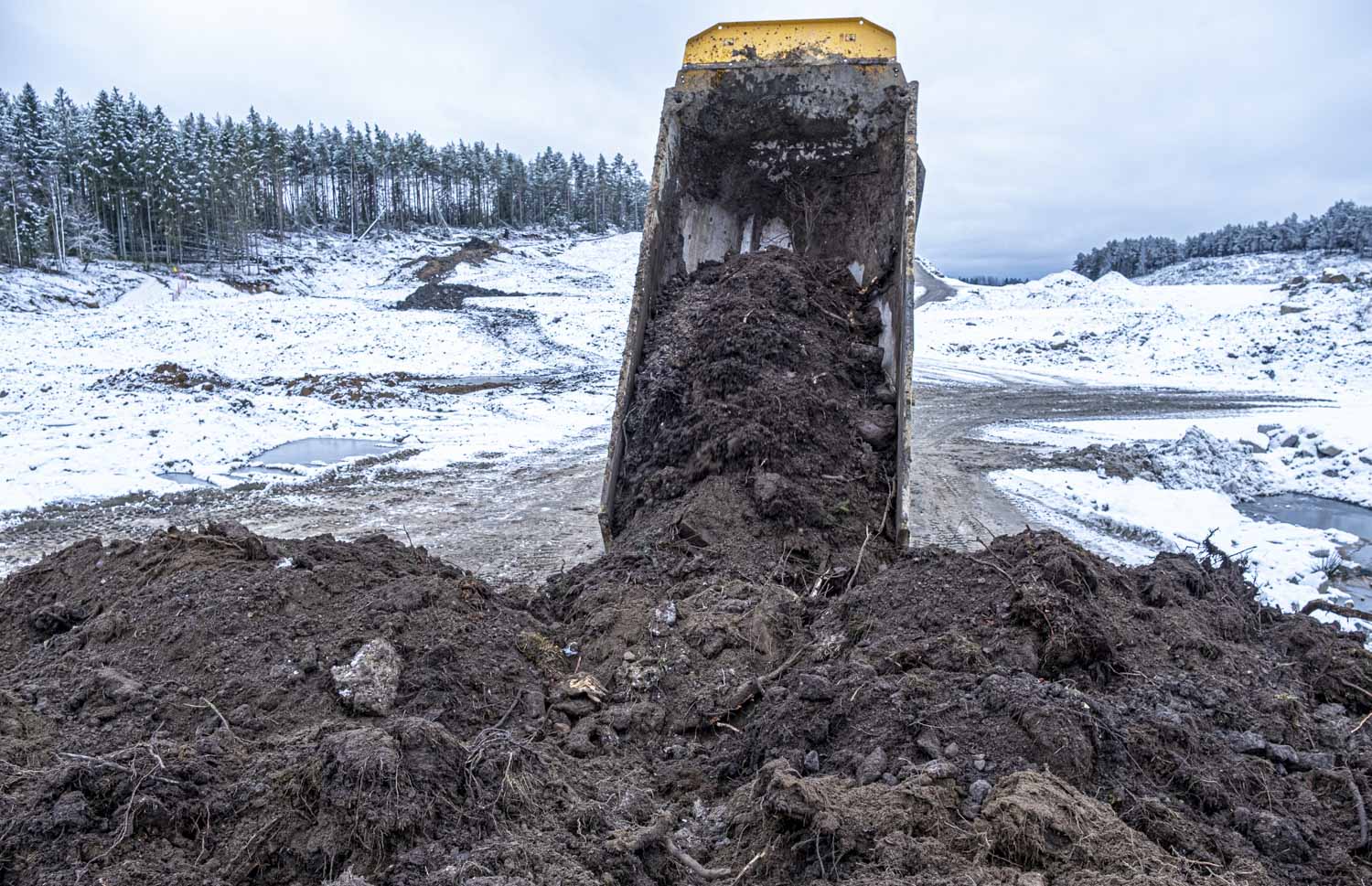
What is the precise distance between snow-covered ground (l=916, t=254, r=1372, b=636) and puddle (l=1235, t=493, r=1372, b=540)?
15cm

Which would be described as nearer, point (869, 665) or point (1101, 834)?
point (1101, 834)

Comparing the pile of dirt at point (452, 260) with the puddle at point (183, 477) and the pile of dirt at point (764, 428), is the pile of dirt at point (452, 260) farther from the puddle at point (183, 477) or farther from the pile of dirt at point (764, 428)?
the pile of dirt at point (764, 428)

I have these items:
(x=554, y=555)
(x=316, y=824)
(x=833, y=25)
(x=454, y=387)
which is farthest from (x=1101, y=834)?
(x=454, y=387)

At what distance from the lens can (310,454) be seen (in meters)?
9.91

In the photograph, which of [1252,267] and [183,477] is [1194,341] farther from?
[1252,267]

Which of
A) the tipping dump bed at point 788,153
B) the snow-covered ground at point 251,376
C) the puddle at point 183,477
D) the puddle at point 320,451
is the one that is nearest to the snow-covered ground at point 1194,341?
the snow-covered ground at point 251,376

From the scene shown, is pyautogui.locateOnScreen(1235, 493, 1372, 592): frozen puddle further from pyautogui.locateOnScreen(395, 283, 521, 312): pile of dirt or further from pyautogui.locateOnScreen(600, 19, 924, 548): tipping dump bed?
pyautogui.locateOnScreen(395, 283, 521, 312): pile of dirt

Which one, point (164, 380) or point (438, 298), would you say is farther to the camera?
point (438, 298)

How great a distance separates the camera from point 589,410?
45.5 ft

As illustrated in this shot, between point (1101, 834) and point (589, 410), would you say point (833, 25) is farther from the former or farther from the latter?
point (589, 410)

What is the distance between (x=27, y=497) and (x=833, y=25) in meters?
7.99

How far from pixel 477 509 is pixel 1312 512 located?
8.06 m

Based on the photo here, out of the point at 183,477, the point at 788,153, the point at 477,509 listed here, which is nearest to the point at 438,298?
the point at 183,477

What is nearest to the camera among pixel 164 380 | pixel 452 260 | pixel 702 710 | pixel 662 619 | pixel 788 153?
pixel 702 710
